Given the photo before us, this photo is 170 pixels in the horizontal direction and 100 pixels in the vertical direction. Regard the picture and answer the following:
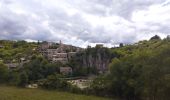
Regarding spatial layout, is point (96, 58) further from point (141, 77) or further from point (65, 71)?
point (141, 77)

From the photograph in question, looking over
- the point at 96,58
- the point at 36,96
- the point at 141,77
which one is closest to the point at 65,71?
the point at 96,58

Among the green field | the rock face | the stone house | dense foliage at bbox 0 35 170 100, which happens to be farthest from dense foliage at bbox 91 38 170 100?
the rock face

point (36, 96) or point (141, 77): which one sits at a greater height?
point (141, 77)

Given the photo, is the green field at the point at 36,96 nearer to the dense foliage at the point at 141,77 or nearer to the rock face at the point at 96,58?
the dense foliage at the point at 141,77

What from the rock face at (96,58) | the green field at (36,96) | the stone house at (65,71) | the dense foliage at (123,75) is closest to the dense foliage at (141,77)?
the dense foliage at (123,75)

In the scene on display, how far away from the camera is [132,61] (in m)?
64.4

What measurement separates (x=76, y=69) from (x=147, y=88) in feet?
177

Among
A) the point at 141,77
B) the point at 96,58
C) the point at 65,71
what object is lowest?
the point at 65,71

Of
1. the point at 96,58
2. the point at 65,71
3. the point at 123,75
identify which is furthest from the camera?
the point at 96,58

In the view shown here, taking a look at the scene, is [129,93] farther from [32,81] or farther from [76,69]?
[76,69]

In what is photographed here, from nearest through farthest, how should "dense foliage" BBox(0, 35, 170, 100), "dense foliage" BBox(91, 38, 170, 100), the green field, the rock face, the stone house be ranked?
1. "dense foliage" BBox(91, 38, 170, 100)
2. "dense foliage" BBox(0, 35, 170, 100)
3. the green field
4. the stone house
5. the rock face

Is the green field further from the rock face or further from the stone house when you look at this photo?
the rock face

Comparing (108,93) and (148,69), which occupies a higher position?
(148,69)

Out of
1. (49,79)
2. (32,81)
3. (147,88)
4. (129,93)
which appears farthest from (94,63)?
(147,88)
